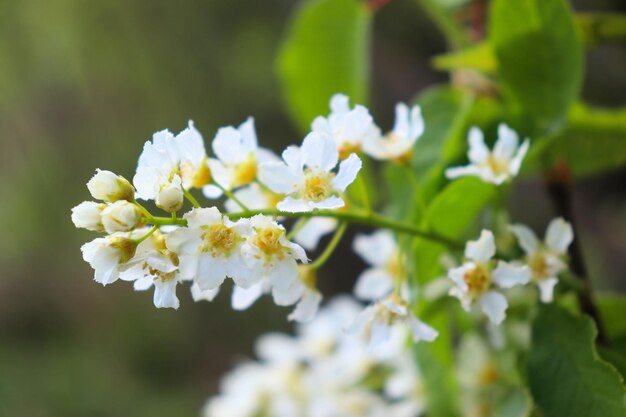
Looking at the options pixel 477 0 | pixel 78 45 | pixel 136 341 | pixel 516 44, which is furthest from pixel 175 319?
pixel 516 44

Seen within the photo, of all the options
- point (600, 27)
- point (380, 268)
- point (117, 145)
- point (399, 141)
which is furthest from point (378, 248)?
point (117, 145)

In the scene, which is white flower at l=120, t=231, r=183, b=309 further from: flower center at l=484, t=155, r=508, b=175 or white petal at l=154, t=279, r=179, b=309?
flower center at l=484, t=155, r=508, b=175

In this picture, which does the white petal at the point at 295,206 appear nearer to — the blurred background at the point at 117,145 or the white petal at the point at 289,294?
the white petal at the point at 289,294

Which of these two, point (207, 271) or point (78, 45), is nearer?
point (207, 271)

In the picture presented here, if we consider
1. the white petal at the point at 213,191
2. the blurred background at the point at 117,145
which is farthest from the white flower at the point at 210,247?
the blurred background at the point at 117,145

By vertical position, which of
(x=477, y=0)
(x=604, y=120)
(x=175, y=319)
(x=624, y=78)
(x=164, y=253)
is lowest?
(x=175, y=319)

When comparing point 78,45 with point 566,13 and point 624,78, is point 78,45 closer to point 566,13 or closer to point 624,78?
point 624,78
